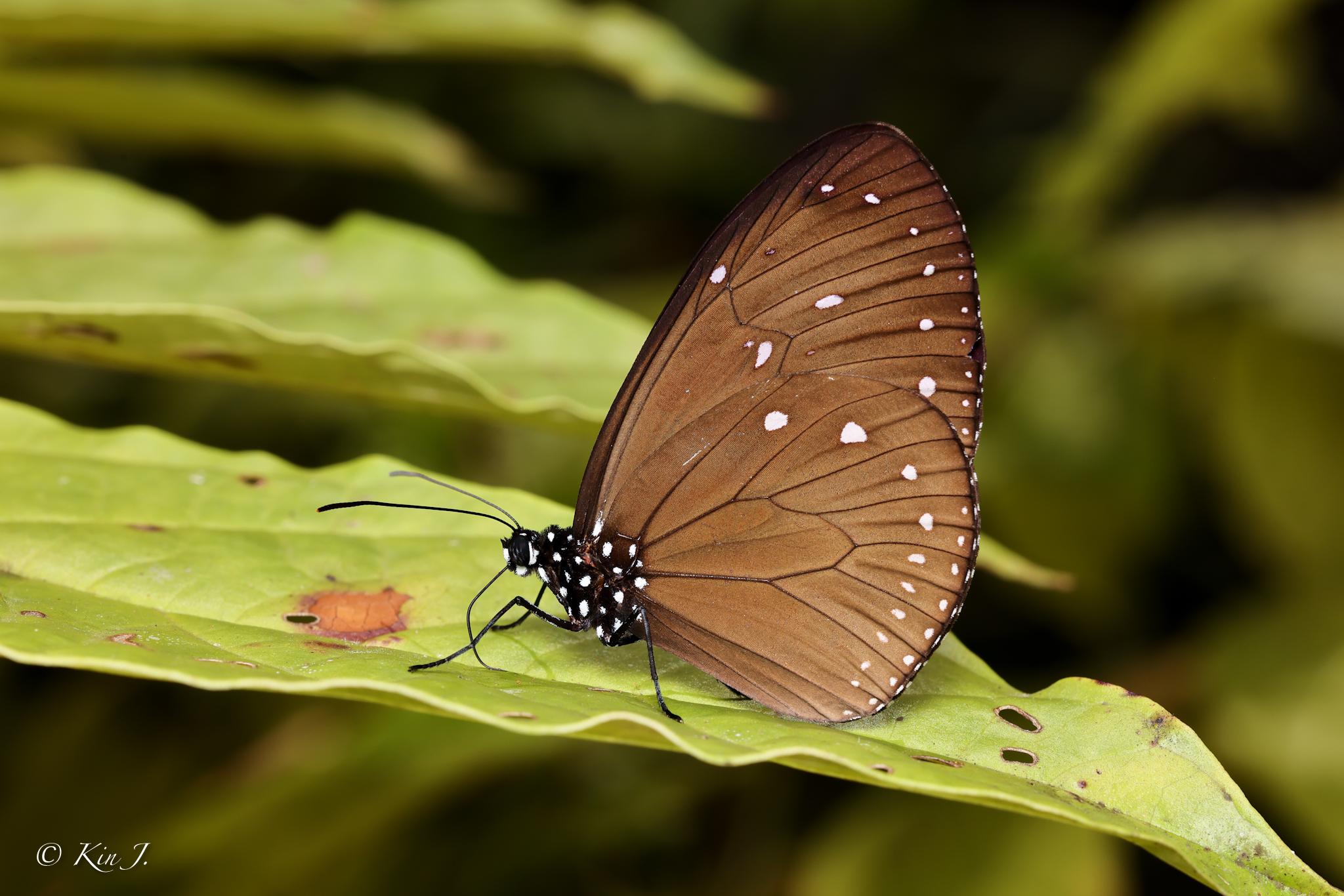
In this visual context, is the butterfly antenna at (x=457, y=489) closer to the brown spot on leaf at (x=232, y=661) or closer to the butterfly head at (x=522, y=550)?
the butterfly head at (x=522, y=550)

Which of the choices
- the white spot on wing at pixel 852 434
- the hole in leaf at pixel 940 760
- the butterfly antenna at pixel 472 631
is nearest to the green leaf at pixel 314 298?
the butterfly antenna at pixel 472 631

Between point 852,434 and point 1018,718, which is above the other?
point 852,434

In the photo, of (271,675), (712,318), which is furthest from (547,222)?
(271,675)

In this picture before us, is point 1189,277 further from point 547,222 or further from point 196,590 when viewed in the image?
point 196,590

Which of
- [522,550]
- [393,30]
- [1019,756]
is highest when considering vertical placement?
[393,30]

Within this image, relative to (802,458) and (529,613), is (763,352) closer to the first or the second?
(802,458)

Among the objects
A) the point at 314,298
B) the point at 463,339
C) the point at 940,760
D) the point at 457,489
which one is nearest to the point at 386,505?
the point at 457,489
